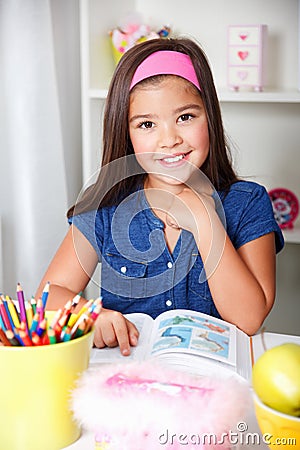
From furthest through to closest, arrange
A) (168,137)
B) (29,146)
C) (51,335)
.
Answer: (29,146) < (168,137) < (51,335)

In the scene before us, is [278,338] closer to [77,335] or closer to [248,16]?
[77,335]

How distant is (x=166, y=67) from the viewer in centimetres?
122

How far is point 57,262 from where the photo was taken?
1.30 metres

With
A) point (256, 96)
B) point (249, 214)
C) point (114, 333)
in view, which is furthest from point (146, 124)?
point (256, 96)

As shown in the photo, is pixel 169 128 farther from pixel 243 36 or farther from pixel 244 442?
pixel 243 36

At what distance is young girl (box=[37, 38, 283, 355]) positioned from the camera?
1.21 meters

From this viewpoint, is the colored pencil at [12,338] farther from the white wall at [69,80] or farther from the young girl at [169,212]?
the white wall at [69,80]

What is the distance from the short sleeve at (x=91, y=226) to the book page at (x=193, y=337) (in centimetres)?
35

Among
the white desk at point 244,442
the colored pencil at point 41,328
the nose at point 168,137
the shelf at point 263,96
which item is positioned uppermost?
the shelf at point 263,96

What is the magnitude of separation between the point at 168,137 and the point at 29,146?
62cm

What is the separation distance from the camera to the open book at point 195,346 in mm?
901

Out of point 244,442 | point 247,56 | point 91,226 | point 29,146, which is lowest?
point 244,442

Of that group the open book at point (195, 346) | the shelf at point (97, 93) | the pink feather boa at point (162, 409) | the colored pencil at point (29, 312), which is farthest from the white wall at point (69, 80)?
the pink feather boa at point (162, 409)

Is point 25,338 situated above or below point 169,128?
below
